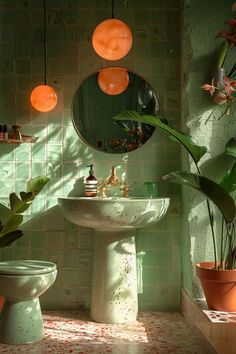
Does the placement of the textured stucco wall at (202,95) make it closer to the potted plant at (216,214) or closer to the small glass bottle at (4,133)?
the potted plant at (216,214)

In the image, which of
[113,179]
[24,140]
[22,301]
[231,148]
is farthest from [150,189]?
[22,301]

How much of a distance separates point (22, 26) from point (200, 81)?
133 centimetres

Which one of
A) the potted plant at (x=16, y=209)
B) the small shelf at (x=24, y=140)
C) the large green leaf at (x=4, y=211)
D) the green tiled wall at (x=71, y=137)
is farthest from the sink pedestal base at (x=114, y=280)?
the small shelf at (x=24, y=140)

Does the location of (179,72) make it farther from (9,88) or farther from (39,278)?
(39,278)

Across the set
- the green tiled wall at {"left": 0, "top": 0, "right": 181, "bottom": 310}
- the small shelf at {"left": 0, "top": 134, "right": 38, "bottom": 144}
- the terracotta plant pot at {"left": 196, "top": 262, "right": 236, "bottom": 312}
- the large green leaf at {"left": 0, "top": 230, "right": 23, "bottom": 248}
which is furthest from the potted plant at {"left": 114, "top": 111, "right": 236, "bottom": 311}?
the large green leaf at {"left": 0, "top": 230, "right": 23, "bottom": 248}

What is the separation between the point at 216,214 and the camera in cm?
313

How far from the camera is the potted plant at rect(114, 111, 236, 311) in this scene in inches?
104

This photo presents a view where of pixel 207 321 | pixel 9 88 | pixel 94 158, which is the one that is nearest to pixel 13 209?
pixel 94 158

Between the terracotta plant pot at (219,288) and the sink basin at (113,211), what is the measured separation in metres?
0.45

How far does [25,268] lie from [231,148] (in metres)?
1.41

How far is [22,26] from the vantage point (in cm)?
347

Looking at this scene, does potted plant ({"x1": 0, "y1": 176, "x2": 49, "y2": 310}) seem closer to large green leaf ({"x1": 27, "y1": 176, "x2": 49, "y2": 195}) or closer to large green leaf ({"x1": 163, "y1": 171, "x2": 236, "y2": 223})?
large green leaf ({"x1": 27, "y1": 176, "x2": 49, "y2": 195})

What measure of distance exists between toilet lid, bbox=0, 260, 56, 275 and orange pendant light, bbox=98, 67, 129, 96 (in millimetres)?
1224

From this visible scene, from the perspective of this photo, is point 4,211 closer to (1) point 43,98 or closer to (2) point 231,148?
(1) point 43,98
